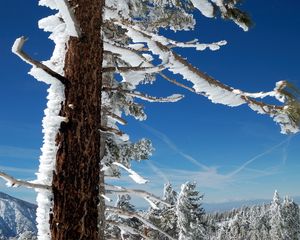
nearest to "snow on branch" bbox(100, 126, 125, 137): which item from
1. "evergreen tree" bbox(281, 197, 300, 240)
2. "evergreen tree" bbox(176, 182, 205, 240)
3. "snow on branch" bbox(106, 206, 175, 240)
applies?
"snow on branch" bbox(106, 206, 175, 240)

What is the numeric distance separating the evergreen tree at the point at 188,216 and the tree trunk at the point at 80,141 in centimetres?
3377

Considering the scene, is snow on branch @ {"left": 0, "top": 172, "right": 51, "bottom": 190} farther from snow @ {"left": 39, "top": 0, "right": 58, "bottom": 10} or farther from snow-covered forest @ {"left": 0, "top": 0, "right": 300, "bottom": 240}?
snow @ {"left": 39, "top": 0, "right": 58, "bottom": 10}

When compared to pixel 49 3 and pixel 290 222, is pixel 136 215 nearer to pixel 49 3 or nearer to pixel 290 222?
pixel 49 3

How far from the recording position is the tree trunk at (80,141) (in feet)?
11.3

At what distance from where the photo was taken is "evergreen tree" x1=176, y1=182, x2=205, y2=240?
1444 inches

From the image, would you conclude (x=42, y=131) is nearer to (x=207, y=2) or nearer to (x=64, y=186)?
(x=64, y=186)

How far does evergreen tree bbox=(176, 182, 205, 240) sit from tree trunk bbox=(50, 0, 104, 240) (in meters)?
33.8

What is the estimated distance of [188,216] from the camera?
37062 millimetres

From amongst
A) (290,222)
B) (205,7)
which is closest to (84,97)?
(205,7)

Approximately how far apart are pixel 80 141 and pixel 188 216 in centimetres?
3475

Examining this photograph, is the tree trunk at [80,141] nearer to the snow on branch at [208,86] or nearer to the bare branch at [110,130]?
the bare branch at [110,130]

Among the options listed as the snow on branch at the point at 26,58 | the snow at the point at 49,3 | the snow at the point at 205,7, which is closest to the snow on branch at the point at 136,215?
the snow on branch at the point at 26,58

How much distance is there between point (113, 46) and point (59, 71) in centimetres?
86

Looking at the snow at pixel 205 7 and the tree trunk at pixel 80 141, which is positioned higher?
the snow at pixel 205 7
